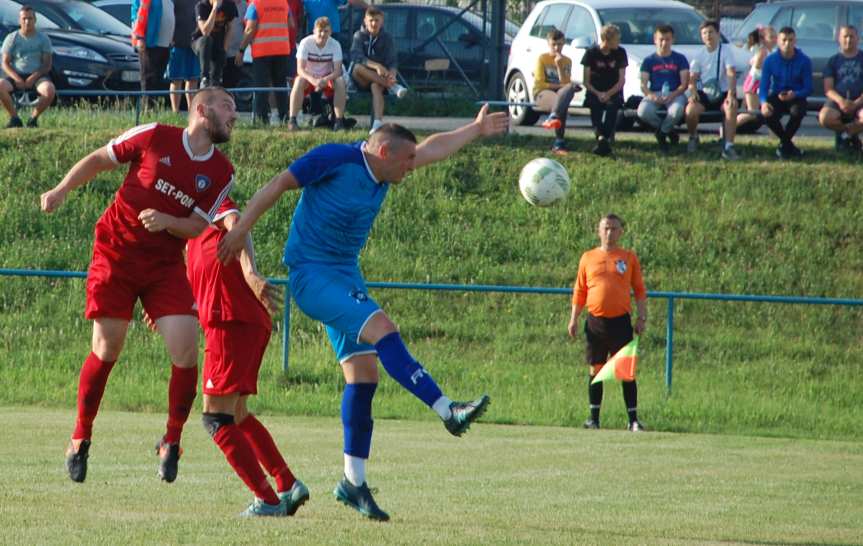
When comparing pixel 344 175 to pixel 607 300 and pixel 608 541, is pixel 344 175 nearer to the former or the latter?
pixel 608 541

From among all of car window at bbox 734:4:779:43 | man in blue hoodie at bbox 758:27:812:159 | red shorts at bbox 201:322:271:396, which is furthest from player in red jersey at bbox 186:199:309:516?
car window at bbox 734:4:779:43

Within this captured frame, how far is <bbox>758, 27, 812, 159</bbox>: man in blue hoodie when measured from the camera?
63.7 feet

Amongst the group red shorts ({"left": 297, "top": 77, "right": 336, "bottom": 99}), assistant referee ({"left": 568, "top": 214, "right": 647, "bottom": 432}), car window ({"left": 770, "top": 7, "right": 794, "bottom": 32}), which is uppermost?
car window ({"left": 770, "top": 7, "right": 794, "bottom": 32})

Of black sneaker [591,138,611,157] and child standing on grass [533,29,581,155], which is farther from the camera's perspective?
black sneaker [591,138,611,157]

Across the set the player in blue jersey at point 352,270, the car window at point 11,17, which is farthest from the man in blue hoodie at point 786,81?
the player in blue jersey at point 352,270

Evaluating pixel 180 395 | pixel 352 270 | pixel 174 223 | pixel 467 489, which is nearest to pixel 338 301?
pixel 352 270

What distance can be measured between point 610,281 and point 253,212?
7.33m

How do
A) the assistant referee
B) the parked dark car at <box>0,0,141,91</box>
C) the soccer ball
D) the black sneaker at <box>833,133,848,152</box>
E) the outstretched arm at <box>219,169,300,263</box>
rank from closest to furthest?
1. the outstretched arm at <box>219,169,300,263</box>
2. the soccer ball
3. the assistant referee
4. the black sneaker at <box>833,133,848,152</box>
5. the parked dark car at <box>0,0,141,91</box>

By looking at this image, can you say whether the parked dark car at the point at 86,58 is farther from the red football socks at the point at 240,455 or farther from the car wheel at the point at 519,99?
the red football socks at the point at 240,455

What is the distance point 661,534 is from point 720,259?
36.5 feet

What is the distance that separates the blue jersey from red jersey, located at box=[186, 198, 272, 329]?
0.32 meters

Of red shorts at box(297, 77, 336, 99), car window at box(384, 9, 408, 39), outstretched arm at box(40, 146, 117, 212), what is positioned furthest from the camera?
car window at box(384, 9, 408, 39)

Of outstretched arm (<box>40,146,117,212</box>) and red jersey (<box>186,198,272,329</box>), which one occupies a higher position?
outstretched arm (<box>40,146,117,212</box>)

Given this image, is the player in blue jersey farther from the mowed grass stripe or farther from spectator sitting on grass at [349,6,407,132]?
spectator sitting on grass at [349,6,407,132]
